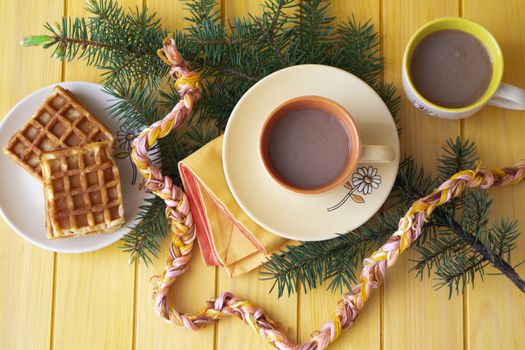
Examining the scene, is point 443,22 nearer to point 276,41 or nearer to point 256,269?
point 276,41

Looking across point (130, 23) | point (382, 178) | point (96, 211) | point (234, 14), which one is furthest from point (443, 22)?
point (96, 211)

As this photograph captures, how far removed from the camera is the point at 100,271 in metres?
1.05

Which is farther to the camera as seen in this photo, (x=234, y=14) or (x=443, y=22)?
(x=234, y=14)

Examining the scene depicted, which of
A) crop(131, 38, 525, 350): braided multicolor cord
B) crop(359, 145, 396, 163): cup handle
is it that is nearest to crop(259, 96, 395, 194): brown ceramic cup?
crop(359, 145, 396, 163): cup handle

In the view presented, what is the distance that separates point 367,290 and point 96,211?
1.67ft

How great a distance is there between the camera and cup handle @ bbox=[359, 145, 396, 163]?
0.83 m

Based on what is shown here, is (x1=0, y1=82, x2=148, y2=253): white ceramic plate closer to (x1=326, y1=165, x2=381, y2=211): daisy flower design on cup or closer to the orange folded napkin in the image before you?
the orange folded napkin

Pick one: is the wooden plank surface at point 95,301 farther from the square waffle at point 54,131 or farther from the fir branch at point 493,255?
the fir branch at point 493,255

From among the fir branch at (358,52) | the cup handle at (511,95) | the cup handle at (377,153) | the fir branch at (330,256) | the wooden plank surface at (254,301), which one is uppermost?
the fir branch at (358,52)

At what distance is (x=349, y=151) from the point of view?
0.87 m

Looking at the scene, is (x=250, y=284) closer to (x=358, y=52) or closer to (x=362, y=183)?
(x=362, y=183)

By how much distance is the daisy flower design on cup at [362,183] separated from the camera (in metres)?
0.91

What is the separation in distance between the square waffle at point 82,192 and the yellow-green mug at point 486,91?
56 cm

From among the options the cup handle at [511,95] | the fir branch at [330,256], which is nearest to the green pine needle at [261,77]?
the fir branch at [330,256]
